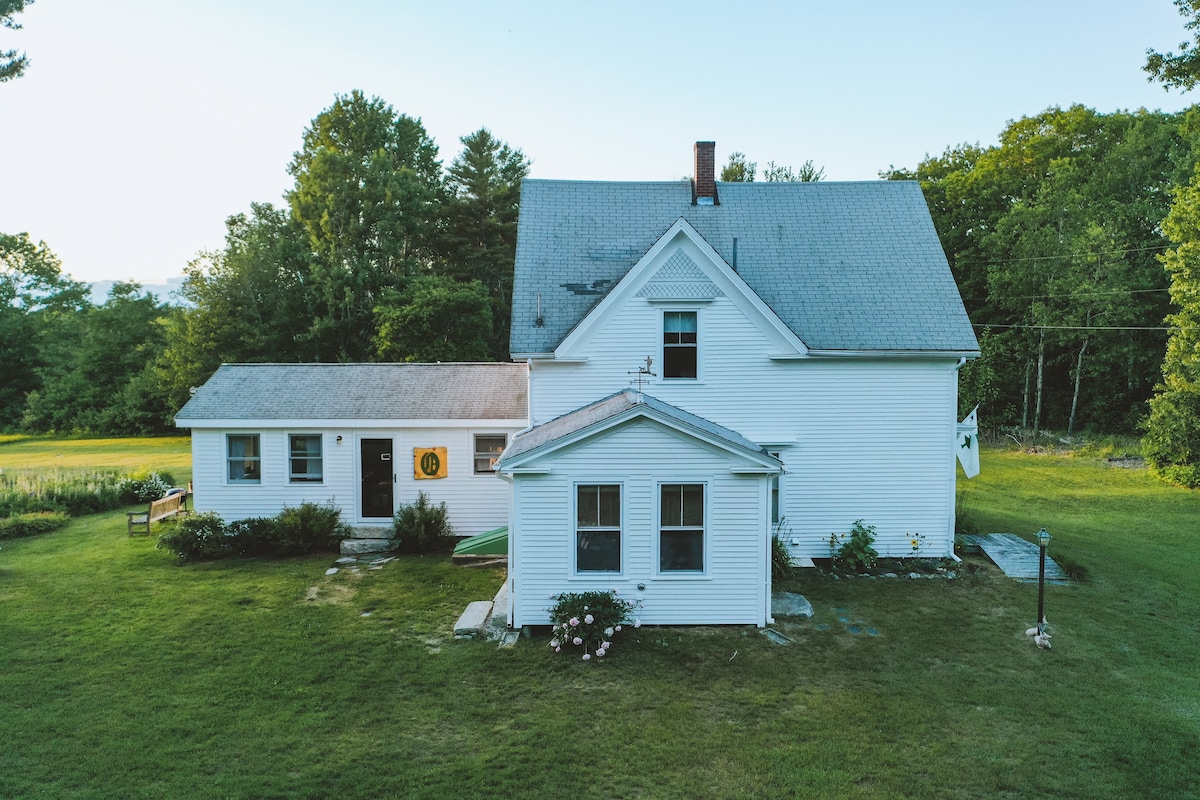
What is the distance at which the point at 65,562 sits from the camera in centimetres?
1562

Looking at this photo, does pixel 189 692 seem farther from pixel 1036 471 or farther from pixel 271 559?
pixel 1036 471

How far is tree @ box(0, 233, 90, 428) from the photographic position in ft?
183

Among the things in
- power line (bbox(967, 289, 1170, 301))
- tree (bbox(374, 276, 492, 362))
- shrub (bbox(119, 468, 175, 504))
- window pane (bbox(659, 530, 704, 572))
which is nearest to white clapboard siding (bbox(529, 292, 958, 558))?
window pane (bbox(659, 530, 704, 572))

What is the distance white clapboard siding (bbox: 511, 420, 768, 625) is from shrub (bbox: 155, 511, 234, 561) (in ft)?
26.9

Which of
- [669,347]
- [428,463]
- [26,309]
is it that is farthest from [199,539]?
[26,309]

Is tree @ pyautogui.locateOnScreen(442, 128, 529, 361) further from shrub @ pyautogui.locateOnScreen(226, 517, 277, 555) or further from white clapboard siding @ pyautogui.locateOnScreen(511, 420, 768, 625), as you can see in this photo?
white clapboard siding @ pyautogui.locateOnScreen(511, 420, 768, 625)

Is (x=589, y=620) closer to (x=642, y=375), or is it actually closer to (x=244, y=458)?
(x=642, y=375)

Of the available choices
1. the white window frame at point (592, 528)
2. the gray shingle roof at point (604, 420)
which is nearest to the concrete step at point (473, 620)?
the white window frame at point (592, 528)

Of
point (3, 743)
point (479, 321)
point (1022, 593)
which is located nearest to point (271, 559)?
point (3, 743)

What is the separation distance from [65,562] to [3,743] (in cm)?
911

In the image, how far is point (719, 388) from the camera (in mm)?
14719

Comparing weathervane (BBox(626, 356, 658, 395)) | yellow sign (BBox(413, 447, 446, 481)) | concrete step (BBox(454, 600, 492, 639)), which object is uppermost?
weathervane (BBox(626, 356, 658, 395))

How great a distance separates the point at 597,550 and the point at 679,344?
5.10 metres

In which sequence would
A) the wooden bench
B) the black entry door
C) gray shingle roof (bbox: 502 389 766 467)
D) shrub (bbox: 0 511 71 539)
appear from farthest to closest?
shrub (bbox: 0 511 71 539)
the wooden bench
the black entry door
gray shingle roof (bbox: 502 389 766 467)
